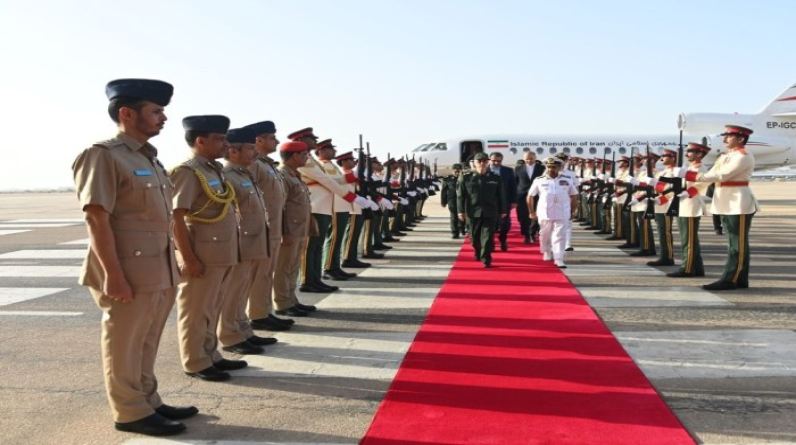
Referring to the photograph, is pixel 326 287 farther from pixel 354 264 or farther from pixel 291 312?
pixel 354 264

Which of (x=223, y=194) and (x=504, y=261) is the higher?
(x=223, y=194)

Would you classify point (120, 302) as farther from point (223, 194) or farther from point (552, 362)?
point (552, 362)

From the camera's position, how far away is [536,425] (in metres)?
4.04

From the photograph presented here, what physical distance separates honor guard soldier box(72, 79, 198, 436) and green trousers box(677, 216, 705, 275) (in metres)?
7.55

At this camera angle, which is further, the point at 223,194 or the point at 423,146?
the point at 423,146

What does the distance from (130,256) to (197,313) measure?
118 cm

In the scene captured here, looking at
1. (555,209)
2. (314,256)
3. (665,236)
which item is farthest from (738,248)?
(314,256)

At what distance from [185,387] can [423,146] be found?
27.3 metres

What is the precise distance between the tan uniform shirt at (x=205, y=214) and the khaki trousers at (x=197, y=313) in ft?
0.37

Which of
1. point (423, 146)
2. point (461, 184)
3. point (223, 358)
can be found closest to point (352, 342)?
point (223, 358)

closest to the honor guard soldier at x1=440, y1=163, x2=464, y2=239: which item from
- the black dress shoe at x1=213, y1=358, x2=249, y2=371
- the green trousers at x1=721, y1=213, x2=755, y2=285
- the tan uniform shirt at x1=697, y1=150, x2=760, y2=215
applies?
the tan uniform shirt at x1=697, y1=150, x2=760, y2=215

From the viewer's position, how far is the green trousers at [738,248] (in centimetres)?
854

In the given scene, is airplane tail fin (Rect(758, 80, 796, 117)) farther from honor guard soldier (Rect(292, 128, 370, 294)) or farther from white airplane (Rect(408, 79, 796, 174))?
honor guard soldier (Rect(292, 128, 370, 294))

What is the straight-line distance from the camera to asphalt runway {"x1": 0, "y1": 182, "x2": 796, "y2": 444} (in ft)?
13.4
